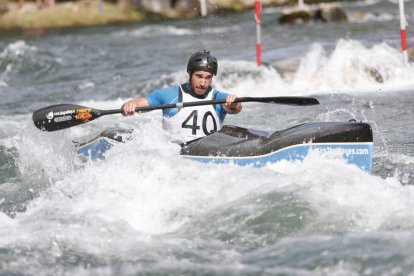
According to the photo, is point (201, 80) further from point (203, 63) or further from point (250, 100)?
point (250, 100)

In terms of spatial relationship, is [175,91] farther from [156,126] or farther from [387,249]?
[387,249]

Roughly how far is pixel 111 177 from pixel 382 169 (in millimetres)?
2620

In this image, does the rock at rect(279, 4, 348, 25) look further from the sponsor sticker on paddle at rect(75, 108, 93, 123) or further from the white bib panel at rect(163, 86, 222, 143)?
the white bib panel at rect(163, 86, 222, 143)

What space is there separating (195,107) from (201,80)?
0.85 feet

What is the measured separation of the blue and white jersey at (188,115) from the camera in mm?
8195

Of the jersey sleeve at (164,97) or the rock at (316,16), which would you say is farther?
the rock at (316,16)

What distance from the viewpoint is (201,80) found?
8148 mm

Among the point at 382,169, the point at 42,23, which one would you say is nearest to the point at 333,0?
the point at 42,23

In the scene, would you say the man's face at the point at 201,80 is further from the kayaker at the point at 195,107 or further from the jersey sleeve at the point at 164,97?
the jersey sleeve at the point at 164,97

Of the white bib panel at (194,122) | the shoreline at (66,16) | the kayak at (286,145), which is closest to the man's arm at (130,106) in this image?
the white bib panel at (194,122)

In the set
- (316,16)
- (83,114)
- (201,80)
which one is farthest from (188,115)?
(316,16)

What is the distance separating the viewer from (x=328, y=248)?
5.96 meters

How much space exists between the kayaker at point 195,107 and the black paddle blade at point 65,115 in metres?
0.57

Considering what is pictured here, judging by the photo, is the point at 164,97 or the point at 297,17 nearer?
A: the point at 164,97
